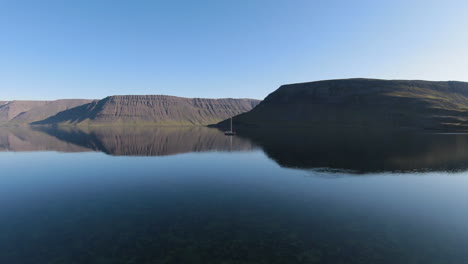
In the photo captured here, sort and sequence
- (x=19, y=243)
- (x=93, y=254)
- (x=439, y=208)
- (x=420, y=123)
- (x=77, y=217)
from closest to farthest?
1. (x=93, y=254)
2. (x=19, y=243)
3. (x=77, y=217)
4. (x=439, y=208)
5. (x=420, y=123)

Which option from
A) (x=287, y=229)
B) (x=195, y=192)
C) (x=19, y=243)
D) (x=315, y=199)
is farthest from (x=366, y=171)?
(x=19, y=243)

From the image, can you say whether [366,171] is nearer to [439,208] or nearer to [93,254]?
[439,208]

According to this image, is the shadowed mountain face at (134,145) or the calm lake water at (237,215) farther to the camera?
the shadowed mountain face at (134,145)

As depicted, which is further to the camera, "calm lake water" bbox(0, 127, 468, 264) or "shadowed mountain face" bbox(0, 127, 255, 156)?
"shadowed mountain face" bbox(0, 127, 255, 156)

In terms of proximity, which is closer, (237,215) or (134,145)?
(237,215)

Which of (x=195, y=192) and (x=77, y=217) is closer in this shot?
(x=77, y=217)

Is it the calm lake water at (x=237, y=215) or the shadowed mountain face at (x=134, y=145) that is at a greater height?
the shadowed mountain face at (x=134, y=145)

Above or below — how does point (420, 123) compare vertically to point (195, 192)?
above

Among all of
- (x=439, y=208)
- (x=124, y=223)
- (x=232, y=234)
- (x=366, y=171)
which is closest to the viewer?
(x=232, y=234)

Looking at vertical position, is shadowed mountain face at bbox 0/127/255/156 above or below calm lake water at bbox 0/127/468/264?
above

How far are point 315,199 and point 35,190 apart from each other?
135 feet

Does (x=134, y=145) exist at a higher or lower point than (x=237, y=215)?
higher

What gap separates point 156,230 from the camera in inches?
810

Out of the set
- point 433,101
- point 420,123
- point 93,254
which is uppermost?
point 433,101
